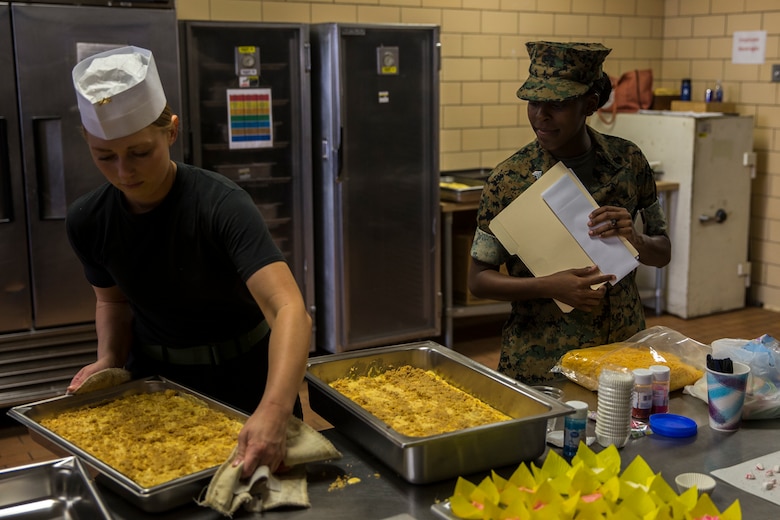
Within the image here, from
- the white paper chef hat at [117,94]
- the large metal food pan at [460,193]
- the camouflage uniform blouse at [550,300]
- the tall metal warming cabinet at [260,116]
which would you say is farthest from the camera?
the large metal food pan at [460,193]

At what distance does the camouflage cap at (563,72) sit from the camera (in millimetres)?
2414

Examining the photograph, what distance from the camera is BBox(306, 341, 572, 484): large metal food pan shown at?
5.82 ft

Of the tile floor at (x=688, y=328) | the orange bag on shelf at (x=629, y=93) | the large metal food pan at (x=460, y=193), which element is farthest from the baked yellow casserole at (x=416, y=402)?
the orange bag on shelf at (x=629, y=93)

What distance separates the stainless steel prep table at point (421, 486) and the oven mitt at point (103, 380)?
16.1 inches

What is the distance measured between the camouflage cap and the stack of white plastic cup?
83 cm

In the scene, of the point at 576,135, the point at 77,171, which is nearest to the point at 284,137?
the point at 77,171

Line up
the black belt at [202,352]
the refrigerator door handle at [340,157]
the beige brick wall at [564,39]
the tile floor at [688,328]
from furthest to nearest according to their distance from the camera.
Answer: the beige brick wall at [564,39] < the tile floor at [688,328] < the refrigerator door handle at [340,157] < the black belt at [202,352]

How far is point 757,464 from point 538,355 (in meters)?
0.77

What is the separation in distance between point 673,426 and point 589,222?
661 mm

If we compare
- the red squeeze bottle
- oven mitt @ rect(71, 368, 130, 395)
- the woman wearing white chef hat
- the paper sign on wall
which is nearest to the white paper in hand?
the red squeeze bottle

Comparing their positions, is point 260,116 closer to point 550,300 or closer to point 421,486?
point 550,300

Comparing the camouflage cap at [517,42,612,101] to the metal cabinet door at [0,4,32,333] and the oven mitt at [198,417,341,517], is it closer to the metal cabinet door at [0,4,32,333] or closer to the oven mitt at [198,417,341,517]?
the oven mitt at [198,417,341,517]

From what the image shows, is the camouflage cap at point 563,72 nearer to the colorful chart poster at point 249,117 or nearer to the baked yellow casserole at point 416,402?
the baked yellow casserole at point 416,402

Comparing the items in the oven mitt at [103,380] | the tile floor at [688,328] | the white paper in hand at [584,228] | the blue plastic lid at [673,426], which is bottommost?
the tile floor at [688,328]
